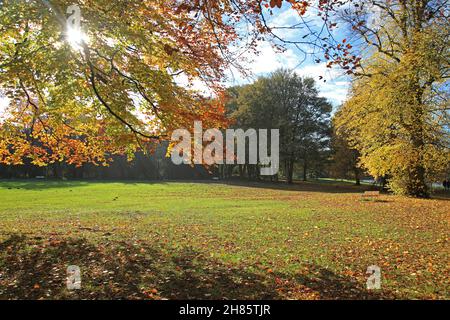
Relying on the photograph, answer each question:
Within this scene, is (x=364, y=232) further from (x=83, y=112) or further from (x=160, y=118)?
(x=83, y=112)

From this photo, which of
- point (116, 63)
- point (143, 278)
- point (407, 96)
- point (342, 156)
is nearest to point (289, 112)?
point (342, 156)

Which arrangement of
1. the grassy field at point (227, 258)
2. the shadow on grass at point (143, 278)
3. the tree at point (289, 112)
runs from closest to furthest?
the shadow on grass at point (143, 278)
the grassy field at point (227, 258)
the tree at point (289, 112)

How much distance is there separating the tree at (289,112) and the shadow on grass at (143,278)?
1582 inches

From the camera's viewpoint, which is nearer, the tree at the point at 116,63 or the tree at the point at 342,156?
the tree at the point at 116,63

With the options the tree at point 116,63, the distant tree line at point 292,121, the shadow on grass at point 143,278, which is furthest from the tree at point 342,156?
the shadow on grass at point 143,278

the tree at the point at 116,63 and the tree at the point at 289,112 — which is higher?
the tree at the point at 289,112

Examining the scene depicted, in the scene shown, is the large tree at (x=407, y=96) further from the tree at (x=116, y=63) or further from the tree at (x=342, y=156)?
the tree at (x=342, y=156)

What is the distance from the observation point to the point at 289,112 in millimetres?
48625

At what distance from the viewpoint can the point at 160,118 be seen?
984 cm

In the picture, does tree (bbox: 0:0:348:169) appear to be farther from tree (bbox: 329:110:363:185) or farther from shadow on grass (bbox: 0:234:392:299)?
tree (bbox: 329:110:363:185)

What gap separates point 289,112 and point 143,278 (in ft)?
148

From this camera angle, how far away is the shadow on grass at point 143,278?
5262mm

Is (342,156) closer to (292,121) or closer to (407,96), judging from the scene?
(292,121)
